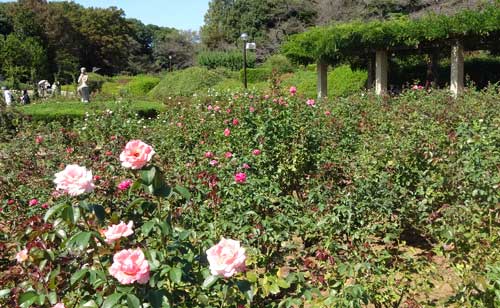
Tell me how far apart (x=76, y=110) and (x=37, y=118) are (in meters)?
0.84

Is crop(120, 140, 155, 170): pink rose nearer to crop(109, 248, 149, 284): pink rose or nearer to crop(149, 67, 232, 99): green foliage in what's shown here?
crop(109, 248, 149, 284): pink rose

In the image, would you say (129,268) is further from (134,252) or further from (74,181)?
(74,181)

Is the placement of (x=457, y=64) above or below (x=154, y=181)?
above

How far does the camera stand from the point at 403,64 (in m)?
18.7

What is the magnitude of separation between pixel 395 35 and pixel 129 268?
45.4ft

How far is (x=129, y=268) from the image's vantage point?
1328mm

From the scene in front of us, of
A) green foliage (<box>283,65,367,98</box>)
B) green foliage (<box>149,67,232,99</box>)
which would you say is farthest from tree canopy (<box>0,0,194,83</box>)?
green foliage (<box>283,65,367,98</box>)

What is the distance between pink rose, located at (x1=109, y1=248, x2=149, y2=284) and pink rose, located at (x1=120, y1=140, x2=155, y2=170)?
246 millimetres

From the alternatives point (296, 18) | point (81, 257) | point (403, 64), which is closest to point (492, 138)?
point (81, 257)

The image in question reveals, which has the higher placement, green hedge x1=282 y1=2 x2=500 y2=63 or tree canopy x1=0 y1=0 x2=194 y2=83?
tree canopy x1=0 y1=0 x2=194 y2=83

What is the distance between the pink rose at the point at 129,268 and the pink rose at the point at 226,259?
168mm

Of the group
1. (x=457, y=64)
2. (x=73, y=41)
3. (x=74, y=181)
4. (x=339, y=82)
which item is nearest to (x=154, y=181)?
(x=74, y=181)

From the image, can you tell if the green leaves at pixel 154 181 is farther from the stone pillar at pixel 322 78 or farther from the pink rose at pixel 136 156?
the stone pillar at pixel 322 78

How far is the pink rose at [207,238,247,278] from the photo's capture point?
1342 mm
